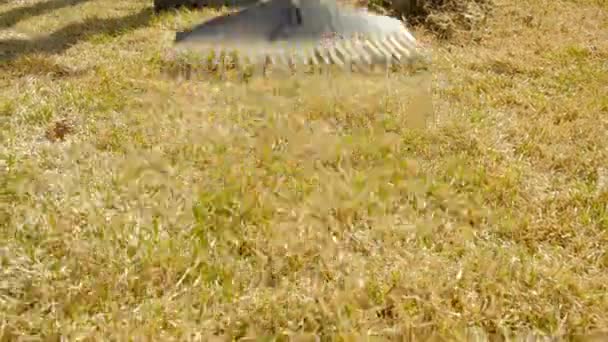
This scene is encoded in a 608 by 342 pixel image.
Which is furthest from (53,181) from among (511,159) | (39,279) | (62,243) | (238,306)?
(511,159)

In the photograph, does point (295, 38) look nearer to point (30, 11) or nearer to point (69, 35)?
point (69, 35)

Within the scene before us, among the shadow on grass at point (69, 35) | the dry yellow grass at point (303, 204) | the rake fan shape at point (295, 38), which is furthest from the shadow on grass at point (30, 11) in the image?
the rake fan shape at point (295, 38)

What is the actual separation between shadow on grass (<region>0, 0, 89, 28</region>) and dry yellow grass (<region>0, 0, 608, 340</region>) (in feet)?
10.6

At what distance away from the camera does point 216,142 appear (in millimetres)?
3658

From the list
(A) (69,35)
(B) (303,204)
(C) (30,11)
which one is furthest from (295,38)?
(C) (30,11)

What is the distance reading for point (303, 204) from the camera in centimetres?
294

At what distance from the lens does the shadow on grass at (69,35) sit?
5.90 metres

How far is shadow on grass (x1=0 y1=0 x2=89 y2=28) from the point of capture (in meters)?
7.79

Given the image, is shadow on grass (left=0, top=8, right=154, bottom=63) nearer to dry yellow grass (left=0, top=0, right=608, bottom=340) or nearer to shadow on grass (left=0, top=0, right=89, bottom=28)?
dry yellow grass (left=0, top=0, right=608, bottom=340)

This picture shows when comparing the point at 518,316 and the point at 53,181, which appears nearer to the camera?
the point at 518,316

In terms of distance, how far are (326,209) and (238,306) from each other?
911 mm

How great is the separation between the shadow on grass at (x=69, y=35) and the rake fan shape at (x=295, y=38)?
2.06 metres

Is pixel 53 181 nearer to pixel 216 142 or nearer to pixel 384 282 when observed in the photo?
pixel 216 142

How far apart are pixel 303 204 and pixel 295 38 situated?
106 inches
